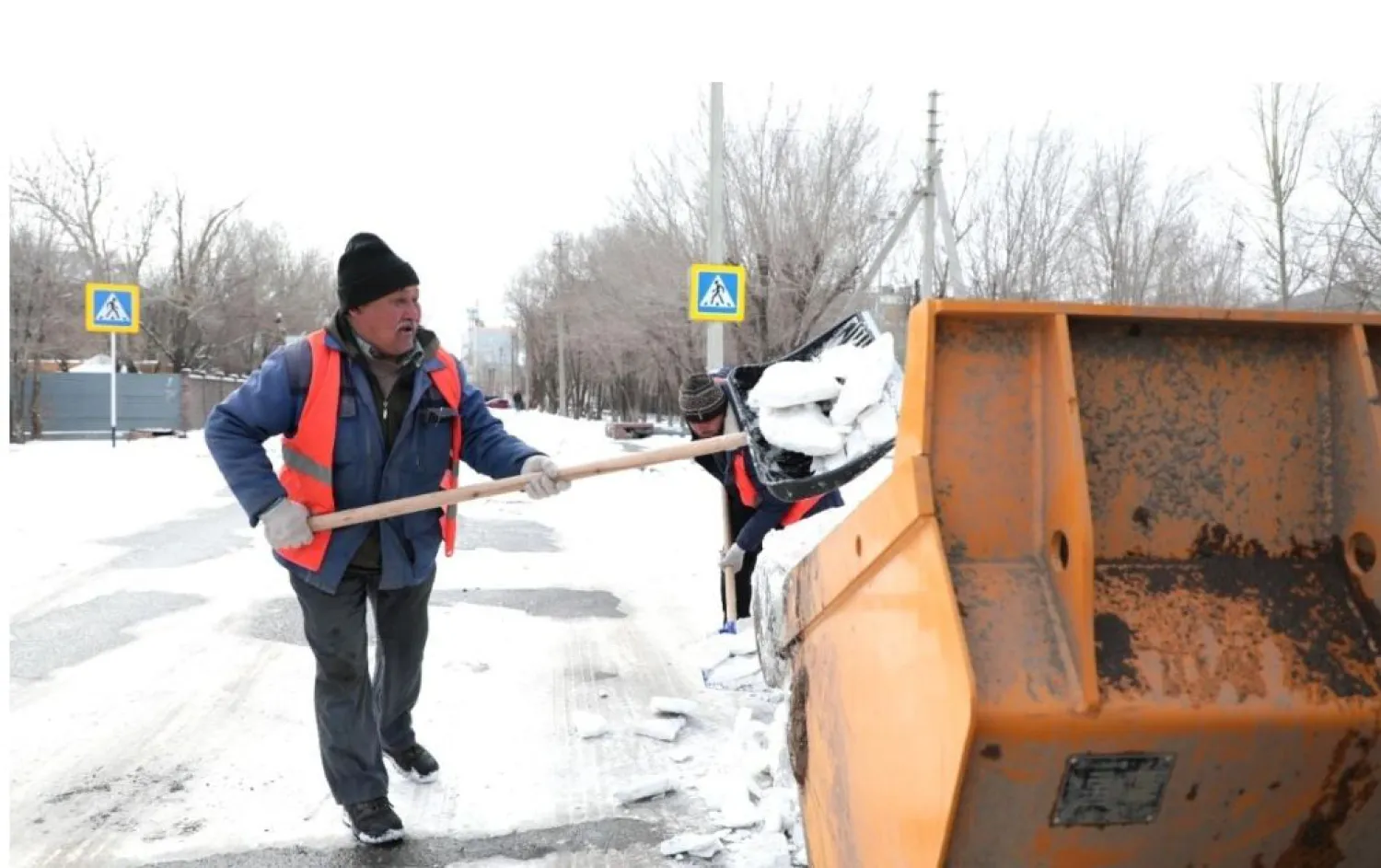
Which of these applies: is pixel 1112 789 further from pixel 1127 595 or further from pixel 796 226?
pixel 796 226

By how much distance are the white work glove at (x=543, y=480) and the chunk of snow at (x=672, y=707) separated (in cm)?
107

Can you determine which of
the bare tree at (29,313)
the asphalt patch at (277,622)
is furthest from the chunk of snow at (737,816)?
the bare tree at (29,313)

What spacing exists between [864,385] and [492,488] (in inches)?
47.4

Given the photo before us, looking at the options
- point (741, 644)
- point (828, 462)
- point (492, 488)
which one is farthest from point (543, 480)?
point (741, 644)

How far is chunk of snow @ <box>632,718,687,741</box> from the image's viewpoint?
3.50 meters

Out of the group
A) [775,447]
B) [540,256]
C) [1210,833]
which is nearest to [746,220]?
[775,447]

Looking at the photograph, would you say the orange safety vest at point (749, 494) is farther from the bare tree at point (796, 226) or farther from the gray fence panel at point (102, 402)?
the gray fence panel at point (102, 402)

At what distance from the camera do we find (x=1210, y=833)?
142 cm

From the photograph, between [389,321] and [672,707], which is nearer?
[389,321]

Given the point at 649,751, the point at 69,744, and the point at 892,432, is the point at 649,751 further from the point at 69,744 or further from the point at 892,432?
the point at 69,744

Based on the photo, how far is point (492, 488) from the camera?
9.86ft

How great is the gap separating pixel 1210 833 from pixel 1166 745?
0.22m

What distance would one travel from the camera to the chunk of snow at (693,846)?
265 centimetres

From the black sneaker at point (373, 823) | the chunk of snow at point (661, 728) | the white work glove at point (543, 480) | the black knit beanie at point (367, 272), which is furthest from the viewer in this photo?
the chunk of snow at point (661, 728)
